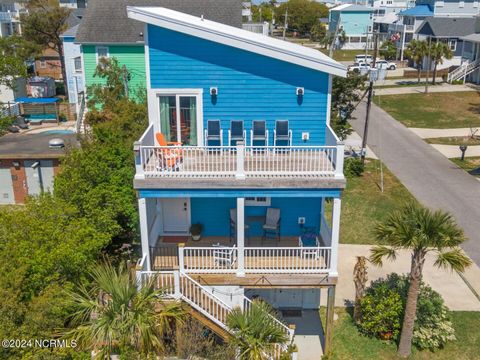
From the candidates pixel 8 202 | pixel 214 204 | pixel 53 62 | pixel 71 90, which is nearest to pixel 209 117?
pixel 214 204

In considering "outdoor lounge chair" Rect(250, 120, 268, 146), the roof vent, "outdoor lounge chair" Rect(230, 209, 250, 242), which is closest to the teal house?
the roof vent

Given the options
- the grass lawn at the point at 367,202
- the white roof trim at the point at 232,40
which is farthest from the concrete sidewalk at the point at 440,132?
the white roof trim at the point at 232,40

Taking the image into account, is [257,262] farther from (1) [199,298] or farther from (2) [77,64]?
(2) [77,64]

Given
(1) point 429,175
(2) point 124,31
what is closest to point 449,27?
(1) point 429,175

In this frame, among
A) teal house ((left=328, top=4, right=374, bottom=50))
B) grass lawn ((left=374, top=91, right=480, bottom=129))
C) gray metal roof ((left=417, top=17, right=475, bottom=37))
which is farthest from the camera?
teal house ((left=328, top=4, right=374, bottom=50))

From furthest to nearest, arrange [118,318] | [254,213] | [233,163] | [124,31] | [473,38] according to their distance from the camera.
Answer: [473,38], [124,31], [254,213], [233,163], [118,318]

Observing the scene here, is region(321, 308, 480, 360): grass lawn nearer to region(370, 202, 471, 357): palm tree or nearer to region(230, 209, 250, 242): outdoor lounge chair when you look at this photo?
region(370, 202, 471, 357): palm tree

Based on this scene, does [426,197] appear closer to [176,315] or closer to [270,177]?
[270,177]
